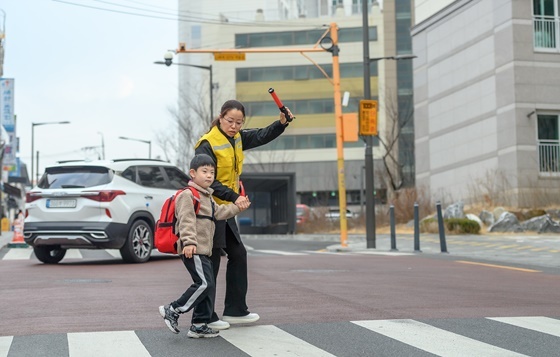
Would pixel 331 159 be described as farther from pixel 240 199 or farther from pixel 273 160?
pixel 240 199

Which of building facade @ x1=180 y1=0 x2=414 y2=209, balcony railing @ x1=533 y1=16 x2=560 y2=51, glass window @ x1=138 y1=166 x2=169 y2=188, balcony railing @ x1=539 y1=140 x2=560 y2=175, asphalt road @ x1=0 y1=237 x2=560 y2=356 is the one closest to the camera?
asphalt road @ x1=0 y1=237 x2=560 y2=356

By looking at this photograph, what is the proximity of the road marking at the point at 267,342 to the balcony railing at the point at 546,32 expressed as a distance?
2867 centimetres

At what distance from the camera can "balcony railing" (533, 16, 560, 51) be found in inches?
1324

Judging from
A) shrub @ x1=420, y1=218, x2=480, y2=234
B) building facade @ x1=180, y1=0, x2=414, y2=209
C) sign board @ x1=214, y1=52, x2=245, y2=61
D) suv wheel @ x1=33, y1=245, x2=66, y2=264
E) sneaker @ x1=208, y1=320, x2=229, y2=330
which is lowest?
sneaker @ x1=208, y1=320, x2=229, y2=330

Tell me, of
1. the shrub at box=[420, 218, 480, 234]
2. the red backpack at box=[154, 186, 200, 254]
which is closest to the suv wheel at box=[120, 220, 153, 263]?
the red backpack at box=[154, 186, 200, 254]

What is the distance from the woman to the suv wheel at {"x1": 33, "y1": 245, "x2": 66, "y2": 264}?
8.91 meters

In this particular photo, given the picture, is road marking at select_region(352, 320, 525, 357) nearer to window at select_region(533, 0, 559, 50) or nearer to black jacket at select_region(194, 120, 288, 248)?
black jacket at select_region(194, 120, 288, 248)

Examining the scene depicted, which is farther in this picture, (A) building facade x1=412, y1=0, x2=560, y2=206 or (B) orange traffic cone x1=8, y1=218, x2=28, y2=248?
(A) building facade x1=412, y1=0, x2=560, y2=206

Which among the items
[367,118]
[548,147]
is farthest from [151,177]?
[548,147]

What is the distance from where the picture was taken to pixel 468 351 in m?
6.12

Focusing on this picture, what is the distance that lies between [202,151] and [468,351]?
2.46m

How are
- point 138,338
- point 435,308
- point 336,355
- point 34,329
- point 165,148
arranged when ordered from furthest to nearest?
point 165,148 < point 435,308 < point 34,329 < point 138,338 < point 336,355

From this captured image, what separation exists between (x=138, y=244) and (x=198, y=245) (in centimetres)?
894

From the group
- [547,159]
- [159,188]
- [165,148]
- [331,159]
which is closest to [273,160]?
[331,159]
